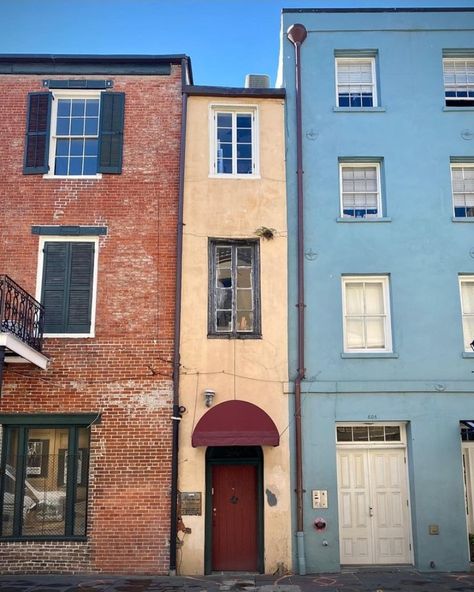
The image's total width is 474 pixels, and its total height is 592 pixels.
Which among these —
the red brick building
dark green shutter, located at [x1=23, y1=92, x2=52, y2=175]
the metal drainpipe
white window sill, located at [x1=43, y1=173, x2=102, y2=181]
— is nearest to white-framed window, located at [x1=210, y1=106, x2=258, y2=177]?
the red brick building

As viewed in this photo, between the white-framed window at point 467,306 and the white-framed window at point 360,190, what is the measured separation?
7.70 feet

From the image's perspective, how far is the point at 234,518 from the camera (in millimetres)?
12562

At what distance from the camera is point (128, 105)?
46.5ft

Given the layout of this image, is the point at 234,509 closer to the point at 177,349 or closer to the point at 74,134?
the point at 177,349

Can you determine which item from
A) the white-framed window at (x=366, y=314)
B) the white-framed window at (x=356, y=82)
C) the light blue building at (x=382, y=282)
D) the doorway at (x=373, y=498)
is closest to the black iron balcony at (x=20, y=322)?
the light blue building at (x=382, y=282)

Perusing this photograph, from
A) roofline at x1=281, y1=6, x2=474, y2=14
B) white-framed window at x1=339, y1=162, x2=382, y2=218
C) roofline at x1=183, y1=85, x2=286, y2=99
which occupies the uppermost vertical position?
roofline at x1=281, y1=6, x2=474, y2=14

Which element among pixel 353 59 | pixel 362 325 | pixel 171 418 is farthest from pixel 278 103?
pixel 171 418

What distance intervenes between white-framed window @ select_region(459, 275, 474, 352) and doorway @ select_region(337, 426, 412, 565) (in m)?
2.42

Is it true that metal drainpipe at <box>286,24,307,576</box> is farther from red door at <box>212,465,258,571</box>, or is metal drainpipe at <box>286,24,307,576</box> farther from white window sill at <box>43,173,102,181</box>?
white window sill at <box>43,173,102,181</box>

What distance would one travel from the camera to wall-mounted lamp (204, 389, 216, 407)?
41.4ft

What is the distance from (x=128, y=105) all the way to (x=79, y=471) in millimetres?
7972

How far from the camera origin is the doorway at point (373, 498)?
496 inches

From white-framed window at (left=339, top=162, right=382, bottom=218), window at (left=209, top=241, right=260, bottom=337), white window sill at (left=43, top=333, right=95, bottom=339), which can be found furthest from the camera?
white-framed window at (left=339, top=162, right=382, bottom=218)

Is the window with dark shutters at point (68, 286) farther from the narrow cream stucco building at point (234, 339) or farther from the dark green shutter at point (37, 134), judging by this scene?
the narrow cream stucco building at point (234, 339)
